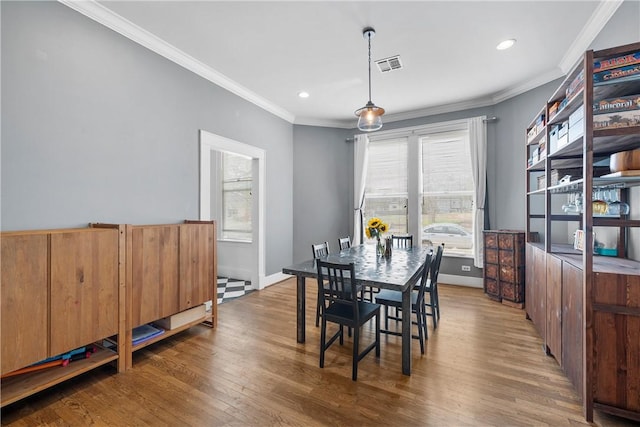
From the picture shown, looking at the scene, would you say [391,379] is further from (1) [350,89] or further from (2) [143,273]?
(1) [350,89]

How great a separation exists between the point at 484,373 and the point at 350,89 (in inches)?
144

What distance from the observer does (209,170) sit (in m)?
3.41

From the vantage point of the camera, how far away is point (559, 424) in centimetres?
165

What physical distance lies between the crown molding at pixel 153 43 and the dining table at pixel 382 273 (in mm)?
2620

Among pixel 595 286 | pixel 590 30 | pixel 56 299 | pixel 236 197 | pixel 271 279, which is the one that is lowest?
pixel 271 279

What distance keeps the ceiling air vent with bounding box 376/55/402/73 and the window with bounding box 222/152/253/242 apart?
295 centimetres

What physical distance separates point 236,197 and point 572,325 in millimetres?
5014

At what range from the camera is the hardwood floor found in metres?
1.71

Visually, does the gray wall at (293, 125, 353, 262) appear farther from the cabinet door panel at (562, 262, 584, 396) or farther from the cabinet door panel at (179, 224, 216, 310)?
the cabinet door panel at (562, 262, 584, 396)

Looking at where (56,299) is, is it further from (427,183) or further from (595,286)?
(427,183)

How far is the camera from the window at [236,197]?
532cm

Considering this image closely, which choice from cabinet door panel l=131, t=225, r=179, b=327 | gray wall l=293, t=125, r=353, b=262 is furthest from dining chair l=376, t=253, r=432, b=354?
gray wall l=293, t=125, r=353, b=262

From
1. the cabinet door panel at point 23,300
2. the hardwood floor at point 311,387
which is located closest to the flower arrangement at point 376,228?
the hardwood floor at point 311,387

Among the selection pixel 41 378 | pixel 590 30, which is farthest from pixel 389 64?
pixel 41 378
